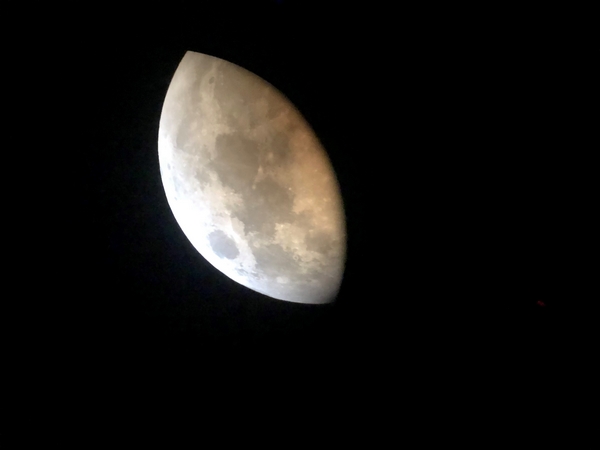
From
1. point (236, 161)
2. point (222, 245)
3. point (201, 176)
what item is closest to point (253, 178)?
point (236, 161)

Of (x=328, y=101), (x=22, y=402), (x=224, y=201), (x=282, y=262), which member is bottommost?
(x=22, y=402)

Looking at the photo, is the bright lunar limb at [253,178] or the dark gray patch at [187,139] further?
the dark gray patch at [187,139]

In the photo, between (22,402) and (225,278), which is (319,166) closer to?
(225,278)

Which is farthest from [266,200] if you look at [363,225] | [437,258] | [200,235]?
[437,258]

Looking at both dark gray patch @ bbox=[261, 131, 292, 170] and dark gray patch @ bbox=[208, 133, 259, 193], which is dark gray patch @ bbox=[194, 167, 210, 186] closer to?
dark gray patch @ bbox=[208, 133, 259, 193]

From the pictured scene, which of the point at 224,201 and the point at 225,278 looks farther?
the point at 225,278

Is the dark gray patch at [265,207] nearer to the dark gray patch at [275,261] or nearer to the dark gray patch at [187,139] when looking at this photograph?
the dark gray patch at [275,261]

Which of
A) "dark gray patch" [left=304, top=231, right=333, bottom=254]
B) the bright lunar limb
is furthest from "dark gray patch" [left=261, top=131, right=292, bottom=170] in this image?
"dark gray patch" [left=304, top=231, right=333, bottom=254]

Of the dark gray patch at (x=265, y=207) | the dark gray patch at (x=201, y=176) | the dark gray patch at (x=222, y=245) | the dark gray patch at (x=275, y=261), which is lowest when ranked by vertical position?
the dark gray patch at (x=275, y=261)

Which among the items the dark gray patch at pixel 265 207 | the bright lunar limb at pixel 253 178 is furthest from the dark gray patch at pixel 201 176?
the dark gray patch at pixel 265 207
